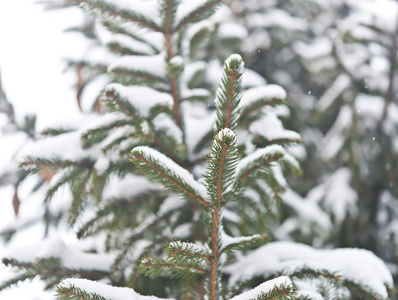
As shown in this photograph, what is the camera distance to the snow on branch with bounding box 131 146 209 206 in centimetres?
93

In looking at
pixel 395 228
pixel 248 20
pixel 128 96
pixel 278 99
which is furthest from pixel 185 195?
pixel 248 20

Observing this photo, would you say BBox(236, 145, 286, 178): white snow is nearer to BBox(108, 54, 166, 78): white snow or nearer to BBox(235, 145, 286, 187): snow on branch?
BBox(235, 145, 286, 187): snow on branch

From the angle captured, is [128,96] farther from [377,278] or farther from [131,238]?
[377,278]

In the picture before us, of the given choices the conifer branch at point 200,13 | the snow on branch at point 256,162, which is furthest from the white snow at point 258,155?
the conifer branch at point 200,13

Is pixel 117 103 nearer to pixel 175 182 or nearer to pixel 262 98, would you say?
pixel 175 182

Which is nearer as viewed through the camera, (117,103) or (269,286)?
(269,286)

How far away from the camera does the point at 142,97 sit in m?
1.35

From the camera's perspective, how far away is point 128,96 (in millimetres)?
1292

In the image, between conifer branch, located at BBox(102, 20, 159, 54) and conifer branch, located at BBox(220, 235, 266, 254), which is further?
conifer branch, located at BBox(102, 20, 159, 54)

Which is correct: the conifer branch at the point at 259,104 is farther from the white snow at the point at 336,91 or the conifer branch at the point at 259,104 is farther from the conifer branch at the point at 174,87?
the white snow at the point at 336,91

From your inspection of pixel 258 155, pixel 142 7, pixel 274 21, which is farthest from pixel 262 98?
pixel 274 21

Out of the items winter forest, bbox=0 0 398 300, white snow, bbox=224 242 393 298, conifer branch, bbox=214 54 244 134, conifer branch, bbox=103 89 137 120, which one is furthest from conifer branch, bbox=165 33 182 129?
white snow, bbox=224 242 393 298

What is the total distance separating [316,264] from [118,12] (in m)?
1.21

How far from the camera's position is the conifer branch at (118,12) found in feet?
4.39
